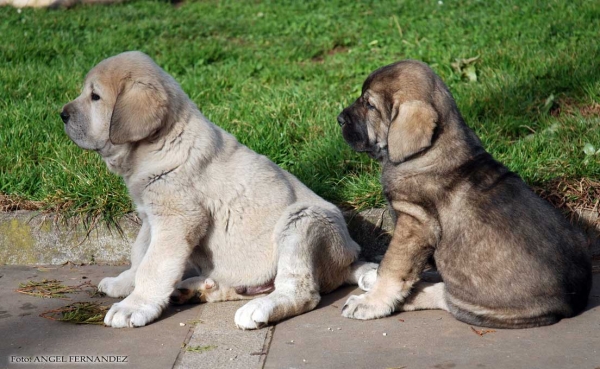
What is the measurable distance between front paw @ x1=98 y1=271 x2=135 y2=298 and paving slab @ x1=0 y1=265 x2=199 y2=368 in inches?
2.1

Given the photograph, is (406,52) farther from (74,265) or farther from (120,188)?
(74,265)

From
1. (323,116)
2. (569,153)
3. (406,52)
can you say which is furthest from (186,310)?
(406,52)

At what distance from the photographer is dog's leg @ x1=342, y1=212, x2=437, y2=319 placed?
448 centimetres

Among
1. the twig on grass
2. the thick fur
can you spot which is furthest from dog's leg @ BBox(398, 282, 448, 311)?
the twig on grass

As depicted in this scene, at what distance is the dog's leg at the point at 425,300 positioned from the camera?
15.3ft

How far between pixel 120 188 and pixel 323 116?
1.92 metres

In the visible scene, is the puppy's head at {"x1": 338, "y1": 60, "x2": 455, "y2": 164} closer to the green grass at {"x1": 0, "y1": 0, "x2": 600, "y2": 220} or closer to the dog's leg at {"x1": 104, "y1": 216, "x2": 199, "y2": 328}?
the green grass at {"x1": 0, "y1": 0, "x2": 600, "y2": 220}

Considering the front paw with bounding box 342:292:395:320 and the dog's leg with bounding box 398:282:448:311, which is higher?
the front paw with bounding box 342:292:395:320

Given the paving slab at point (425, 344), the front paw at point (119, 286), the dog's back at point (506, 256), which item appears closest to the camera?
the paving slab at point (425, 344)

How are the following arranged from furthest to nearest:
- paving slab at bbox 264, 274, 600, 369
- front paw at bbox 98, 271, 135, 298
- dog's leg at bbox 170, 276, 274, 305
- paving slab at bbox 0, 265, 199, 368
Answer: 1. front paw at bbox 98, 271, 135, 298
2. dog's leg at bbox 170, 276, 274, 305
3. paving slab at bbox 0, 265, 199, 368
4. paving slab at bbox 264, 274, 600, 369

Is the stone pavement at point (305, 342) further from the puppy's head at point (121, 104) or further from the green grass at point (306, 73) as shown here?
the green grass at point (306, 73)

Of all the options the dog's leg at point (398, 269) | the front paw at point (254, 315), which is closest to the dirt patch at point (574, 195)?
the dog's leg at point (398, 269)

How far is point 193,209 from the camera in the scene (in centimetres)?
465

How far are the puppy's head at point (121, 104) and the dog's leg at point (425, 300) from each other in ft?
5.91
